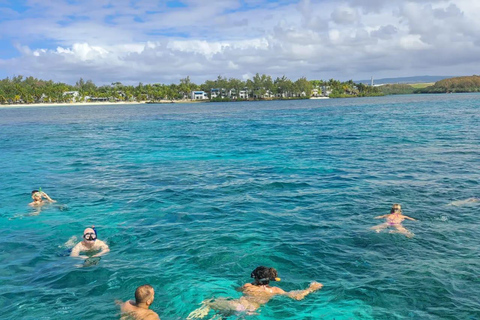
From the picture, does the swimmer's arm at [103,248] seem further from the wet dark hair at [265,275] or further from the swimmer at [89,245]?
the wet dark hair at [265,275]

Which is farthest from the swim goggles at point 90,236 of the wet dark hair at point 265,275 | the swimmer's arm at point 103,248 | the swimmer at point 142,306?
the wet dark hair at point 265,275

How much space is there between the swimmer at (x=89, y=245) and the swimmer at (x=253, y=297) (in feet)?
15.5

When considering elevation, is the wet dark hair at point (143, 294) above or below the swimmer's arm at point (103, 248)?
above

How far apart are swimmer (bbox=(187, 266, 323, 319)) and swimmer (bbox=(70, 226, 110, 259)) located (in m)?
4.72

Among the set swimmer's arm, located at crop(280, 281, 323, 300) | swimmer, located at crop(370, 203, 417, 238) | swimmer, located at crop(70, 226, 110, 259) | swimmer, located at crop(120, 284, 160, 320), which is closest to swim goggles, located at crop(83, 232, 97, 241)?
swimmer, located at crop(70, 226, 110, 259)

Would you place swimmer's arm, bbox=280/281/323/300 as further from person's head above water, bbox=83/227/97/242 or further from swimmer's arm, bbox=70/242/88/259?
swimmer's arm, bbox=70/242/88/259

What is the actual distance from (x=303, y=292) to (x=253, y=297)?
1370 mm

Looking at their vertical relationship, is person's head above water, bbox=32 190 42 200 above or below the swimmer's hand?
above

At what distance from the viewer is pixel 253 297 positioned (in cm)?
930

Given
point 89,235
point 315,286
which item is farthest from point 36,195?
point 315,286

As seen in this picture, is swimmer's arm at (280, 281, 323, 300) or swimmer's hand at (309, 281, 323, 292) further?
swimmer's hand at (309, 281, 323, 292)

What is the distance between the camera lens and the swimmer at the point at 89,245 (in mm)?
11969

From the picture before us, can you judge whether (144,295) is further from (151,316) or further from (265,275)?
(265,275)

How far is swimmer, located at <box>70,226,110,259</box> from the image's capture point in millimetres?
11969
